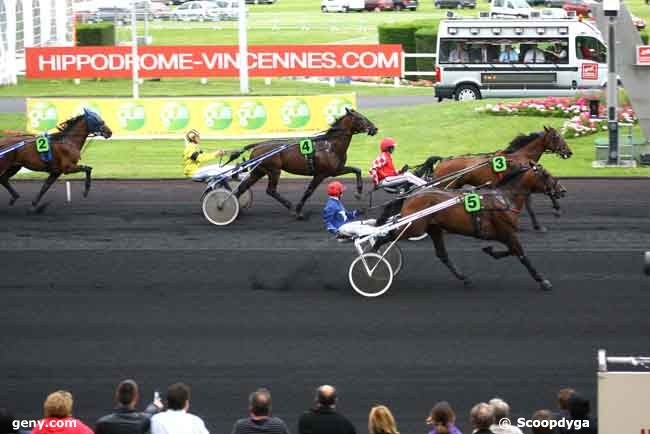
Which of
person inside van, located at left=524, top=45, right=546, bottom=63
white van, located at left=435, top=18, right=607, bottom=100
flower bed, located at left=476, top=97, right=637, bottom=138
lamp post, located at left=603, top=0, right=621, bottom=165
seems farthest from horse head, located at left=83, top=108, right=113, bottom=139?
person inside van, located at left=524, top=45, right=546, bottom=63

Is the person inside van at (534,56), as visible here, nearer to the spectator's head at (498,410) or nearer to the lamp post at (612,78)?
the lamp post at (612,78)

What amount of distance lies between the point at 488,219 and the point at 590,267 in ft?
6.99

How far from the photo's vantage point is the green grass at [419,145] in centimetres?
2448

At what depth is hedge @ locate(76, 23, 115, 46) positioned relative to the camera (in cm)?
4619

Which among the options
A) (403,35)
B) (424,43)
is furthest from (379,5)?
(424,43)

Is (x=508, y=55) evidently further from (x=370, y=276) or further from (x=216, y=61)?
(x=370, y=276)

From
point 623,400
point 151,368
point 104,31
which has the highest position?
point 104,31

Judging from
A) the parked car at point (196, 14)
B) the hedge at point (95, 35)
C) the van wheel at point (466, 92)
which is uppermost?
the parked car at point (196, 14)

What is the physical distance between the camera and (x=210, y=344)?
12484 mm

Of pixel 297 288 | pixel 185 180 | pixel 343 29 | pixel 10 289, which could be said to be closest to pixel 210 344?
pixel 297 288

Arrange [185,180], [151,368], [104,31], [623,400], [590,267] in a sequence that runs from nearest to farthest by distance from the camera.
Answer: [623,400], [151,368], [590,267], [185,180], [104,31]

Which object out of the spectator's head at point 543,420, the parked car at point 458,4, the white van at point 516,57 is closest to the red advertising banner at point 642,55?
the white van at point 516,57

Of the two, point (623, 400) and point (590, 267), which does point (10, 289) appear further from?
point (623, 400)

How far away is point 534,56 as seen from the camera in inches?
1345
